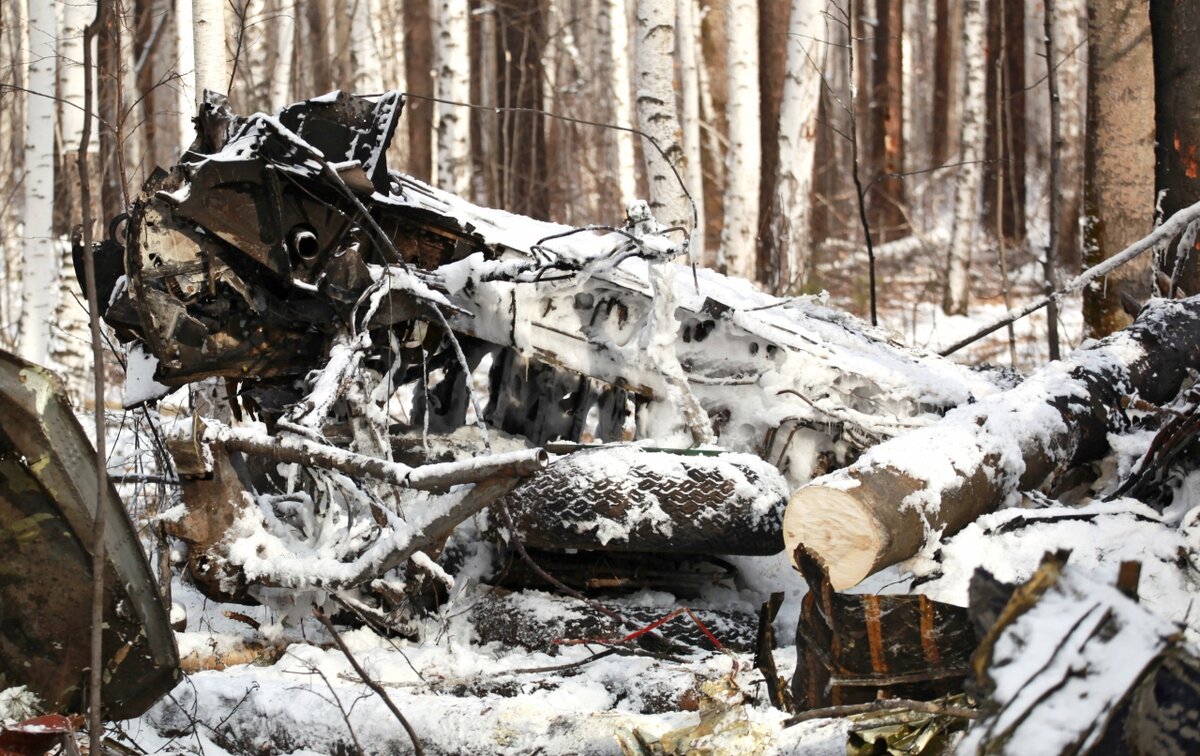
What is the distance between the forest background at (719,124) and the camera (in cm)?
611

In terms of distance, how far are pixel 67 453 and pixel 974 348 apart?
948 cm

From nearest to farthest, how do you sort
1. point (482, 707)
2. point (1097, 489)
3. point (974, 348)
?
point (482, 707) < point (1097, 489) < point (974, 348)

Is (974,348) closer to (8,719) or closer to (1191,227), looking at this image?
(1191,227)

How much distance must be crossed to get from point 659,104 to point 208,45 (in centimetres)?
338

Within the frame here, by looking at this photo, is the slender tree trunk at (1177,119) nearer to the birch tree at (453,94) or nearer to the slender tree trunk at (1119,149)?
the slender tree trunk at (1119,149)

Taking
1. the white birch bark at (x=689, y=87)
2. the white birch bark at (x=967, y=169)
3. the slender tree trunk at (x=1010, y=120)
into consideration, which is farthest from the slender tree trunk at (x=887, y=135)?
the white birch bark at (x=689, y=87)

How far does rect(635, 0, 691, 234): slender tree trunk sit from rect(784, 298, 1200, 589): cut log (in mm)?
4029

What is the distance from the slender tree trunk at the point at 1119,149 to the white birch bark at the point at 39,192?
7.23 metres

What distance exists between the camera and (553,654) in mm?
3949

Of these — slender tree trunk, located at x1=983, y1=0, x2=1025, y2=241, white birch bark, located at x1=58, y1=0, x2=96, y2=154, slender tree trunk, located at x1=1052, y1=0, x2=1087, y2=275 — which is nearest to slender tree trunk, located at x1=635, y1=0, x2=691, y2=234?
white birch bark, located at x1=58, y1=0, x2=96, y2=154

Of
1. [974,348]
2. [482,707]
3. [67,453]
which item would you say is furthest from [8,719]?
[974,348]

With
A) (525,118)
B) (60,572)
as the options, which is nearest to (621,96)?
(525,118)

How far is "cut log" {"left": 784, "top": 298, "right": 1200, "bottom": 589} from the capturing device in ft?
10.7

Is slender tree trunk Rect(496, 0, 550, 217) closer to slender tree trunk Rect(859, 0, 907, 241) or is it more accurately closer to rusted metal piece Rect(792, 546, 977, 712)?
slender tree trunk Rect(859, 0, 907, 241)
